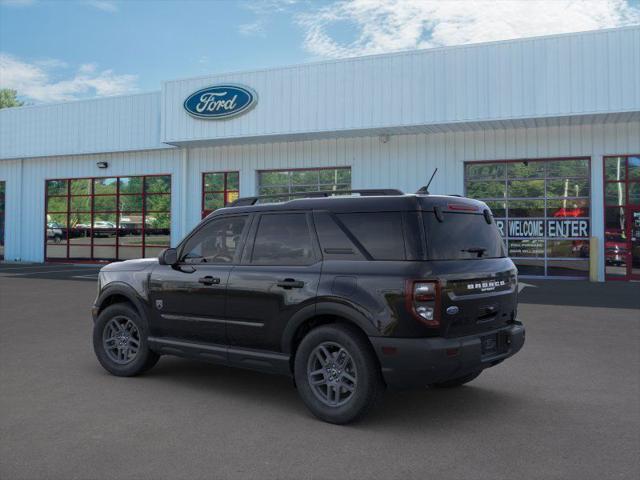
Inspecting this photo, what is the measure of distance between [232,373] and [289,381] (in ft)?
2.24

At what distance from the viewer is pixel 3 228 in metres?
27.7

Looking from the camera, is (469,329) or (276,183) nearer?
(469,329)

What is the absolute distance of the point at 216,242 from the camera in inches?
234

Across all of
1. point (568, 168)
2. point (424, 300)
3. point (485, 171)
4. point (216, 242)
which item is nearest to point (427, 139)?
point (485, 171)

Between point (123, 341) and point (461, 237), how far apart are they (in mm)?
3698

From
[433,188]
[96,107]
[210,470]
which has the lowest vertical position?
[210,470]

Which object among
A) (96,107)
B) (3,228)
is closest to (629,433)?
(96,107)

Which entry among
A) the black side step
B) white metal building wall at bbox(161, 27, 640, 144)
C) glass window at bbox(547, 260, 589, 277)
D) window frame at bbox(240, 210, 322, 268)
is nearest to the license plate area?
window frame at bbox(240, 210, 322, 268)

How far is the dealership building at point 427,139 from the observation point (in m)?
16.6

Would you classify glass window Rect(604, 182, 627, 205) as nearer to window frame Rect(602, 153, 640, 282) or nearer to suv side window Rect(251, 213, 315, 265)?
window frame Rect(602, 153, 640, 282)

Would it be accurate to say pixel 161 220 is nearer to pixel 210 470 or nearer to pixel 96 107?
pixel 96 107

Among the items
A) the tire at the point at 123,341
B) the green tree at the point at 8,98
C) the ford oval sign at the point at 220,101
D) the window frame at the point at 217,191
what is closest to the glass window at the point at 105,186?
the window frame at the point at 217,191

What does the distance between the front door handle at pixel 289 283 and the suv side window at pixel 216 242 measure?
0.71 m

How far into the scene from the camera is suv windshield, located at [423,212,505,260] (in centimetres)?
474
